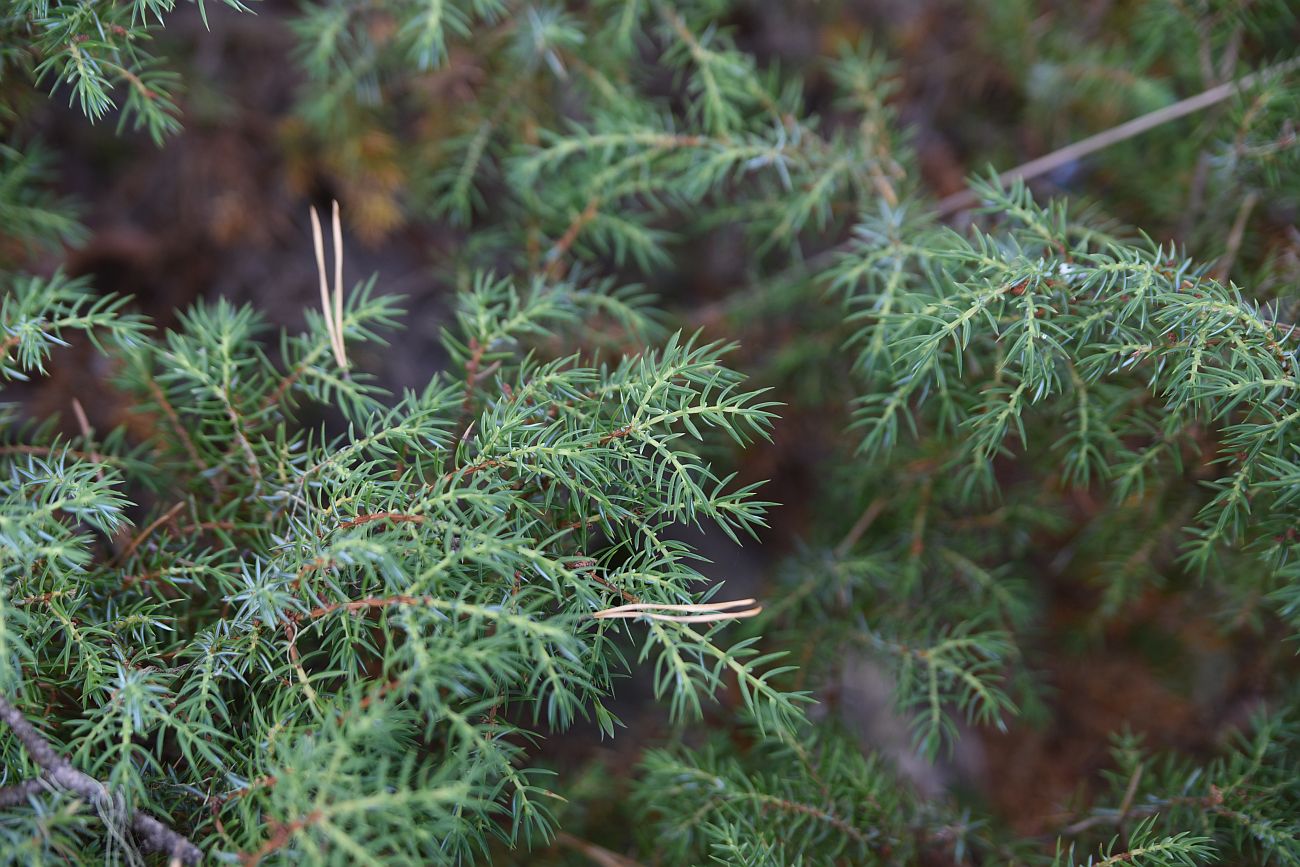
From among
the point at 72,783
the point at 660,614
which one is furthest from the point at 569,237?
the point at 72,783

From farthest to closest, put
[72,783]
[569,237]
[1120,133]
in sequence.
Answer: [1120,133] → [569,237] → [72,783]

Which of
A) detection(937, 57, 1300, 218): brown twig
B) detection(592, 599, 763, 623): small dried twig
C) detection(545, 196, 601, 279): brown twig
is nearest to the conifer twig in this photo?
detection(592, 599, 763, 623): small dried twig

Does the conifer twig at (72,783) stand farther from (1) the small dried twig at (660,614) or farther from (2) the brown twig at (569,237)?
(2) the brown twig at (569,237)

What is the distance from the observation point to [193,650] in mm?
1036

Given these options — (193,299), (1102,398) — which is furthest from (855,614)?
(193,299)

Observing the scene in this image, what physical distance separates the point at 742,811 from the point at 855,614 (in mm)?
407

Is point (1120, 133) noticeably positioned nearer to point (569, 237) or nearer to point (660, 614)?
point (569, 237)

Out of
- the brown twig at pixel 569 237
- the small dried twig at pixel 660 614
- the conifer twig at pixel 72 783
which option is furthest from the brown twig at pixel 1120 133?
the conifer twig at pixel 72 783

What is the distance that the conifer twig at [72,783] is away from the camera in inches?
35.9

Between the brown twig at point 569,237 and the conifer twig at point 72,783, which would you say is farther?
the brown twig at point 569,237

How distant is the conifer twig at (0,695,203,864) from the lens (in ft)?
2.99

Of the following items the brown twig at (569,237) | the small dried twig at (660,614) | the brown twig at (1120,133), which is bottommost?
the small dried twig at (660,614)

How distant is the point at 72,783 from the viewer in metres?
0.91

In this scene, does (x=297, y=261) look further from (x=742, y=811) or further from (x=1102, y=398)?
(x=1102, y=398)
